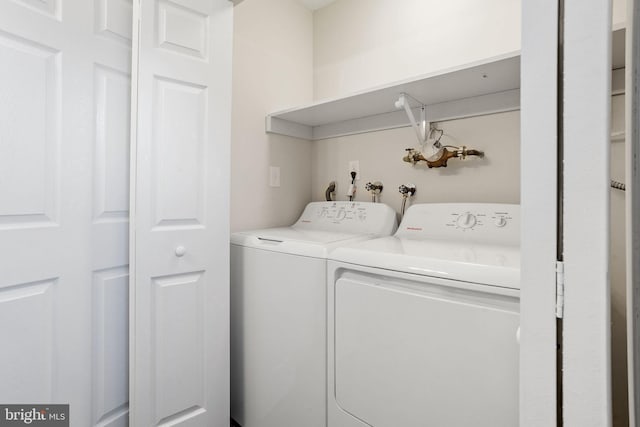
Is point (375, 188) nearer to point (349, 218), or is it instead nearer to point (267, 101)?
point (349, 218)

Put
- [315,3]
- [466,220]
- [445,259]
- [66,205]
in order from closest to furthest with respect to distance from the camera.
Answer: [445,259]
[66,205]
[466,220]
[315,3]

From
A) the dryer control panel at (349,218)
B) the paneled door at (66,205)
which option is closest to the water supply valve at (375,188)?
the dryer control panel at (349,218)

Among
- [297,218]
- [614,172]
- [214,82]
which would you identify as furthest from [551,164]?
[297,218]

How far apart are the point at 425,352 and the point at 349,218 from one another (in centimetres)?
96

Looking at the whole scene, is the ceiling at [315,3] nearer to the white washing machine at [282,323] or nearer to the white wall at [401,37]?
the white wall at [401,37]

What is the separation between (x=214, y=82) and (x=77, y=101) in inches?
20.4

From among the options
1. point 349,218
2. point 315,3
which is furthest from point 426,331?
point 315,3

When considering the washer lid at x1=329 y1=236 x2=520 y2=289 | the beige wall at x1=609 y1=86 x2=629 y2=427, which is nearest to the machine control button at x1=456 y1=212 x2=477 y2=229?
the washer lid at x1=329 y1=236 x2=520 y2=289

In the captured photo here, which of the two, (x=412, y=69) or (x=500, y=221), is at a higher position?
(x=412, y=69)

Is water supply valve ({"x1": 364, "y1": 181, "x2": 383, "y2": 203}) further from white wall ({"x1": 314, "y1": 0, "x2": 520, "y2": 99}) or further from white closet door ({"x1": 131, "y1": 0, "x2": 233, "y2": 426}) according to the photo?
white closet door ({"x1": 131, "y1": 0, "x2": 233, "y2": 426})

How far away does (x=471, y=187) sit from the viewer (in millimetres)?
1605

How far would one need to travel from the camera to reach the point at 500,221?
4.39ft

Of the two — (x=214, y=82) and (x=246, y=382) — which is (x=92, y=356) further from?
(x=214, y=82)

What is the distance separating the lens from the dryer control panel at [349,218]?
67.7 inches
